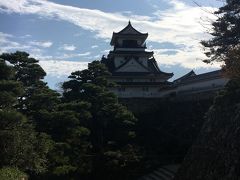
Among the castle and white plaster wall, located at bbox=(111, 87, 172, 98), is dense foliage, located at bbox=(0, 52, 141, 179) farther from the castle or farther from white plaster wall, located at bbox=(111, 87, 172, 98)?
white plaster wall, located at bbox=(111, 87, 172, 98)

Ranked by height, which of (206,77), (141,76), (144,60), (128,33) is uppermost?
(128,33)

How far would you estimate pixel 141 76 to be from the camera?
31750 millimetres

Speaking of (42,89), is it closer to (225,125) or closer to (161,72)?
(225,125)

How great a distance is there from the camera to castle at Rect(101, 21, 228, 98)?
83.0ft

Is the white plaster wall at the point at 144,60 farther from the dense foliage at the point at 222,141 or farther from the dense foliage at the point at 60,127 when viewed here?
the dense foliage at the point at 222,141

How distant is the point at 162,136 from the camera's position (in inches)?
977

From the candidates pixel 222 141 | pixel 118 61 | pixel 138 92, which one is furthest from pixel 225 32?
pixel 118 61

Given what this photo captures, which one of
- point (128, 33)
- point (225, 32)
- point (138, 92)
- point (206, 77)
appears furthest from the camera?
point (128, 33)

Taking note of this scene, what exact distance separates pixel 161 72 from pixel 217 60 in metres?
15.4

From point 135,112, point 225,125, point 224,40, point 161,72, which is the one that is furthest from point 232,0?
point 161,72

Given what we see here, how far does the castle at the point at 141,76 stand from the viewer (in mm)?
25312

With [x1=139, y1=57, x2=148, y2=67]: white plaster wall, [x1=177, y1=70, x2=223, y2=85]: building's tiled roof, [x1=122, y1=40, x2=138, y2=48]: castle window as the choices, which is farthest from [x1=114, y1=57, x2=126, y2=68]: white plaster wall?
[x1=177, y1=70, x2=223, y2=85]: building's tiled roof

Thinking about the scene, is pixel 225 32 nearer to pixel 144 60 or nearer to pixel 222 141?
pixel 222 141

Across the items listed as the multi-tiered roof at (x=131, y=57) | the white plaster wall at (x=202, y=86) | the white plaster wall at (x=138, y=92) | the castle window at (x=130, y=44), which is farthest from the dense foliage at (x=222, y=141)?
the castle window at (x=130, y=44)
